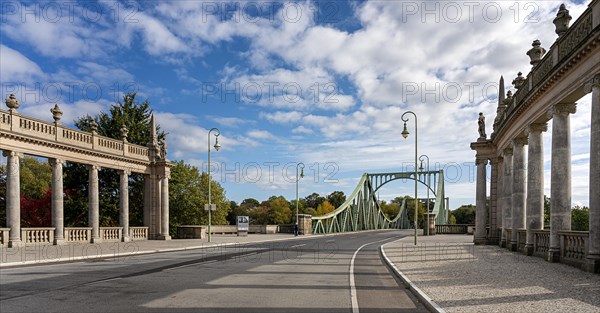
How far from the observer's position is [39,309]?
8.66 meters

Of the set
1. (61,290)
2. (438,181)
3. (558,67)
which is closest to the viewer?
(61,290)

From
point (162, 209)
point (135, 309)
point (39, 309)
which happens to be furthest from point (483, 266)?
point (162, 209)

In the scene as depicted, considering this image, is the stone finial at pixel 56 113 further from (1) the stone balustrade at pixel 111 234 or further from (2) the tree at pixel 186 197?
(2) the tree at pixel 186 197

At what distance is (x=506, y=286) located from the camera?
11.8 meters

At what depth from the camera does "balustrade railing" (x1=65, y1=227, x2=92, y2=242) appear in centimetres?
2905

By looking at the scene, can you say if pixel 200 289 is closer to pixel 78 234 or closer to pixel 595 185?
pixel 595 185

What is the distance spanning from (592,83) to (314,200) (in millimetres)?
136236

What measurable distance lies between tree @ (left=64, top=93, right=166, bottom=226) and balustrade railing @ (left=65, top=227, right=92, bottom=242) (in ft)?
39.3

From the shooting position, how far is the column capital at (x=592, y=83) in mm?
14604

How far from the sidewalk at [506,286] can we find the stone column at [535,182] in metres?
4.14

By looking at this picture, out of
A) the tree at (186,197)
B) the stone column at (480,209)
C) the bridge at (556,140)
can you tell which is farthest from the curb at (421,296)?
the tree at (186,197)

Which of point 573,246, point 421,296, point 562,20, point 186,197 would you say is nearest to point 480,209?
point 573,246

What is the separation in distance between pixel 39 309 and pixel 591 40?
51.5 ft

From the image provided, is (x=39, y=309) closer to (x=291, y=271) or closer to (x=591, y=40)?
(x=291, y=271)
